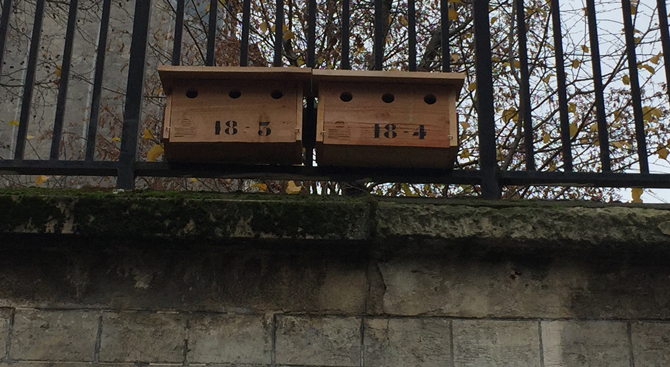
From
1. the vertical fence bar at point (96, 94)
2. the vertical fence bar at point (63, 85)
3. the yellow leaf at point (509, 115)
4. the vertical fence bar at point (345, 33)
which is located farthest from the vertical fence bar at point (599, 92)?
the yellow leaf at point (509, 115)

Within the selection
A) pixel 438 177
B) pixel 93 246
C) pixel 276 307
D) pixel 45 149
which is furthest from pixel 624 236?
pixel 45 149

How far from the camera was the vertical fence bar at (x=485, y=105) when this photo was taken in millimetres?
2934

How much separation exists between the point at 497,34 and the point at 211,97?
6386mm

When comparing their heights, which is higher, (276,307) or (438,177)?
(438,177)

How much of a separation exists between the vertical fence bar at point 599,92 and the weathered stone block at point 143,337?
6.05 feet

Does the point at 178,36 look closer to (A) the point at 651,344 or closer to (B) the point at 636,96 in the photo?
(B) the point at 636,96

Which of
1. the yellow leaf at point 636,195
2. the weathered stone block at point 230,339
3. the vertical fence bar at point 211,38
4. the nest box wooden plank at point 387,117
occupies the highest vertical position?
the vertical fence bar at point 211,38

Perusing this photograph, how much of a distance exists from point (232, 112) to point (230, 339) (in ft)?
3.00

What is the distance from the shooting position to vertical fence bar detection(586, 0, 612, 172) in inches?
116

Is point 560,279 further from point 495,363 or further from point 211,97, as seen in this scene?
point 211,97

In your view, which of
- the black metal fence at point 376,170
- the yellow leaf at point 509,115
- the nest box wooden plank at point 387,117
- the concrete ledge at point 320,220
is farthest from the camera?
the yellow leaf at point 509,115

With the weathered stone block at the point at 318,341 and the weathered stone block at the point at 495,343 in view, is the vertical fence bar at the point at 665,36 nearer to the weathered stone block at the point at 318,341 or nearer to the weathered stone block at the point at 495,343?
the weathered stone block at the point at 495,343

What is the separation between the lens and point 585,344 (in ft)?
8.52

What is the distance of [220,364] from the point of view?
2566 mm
